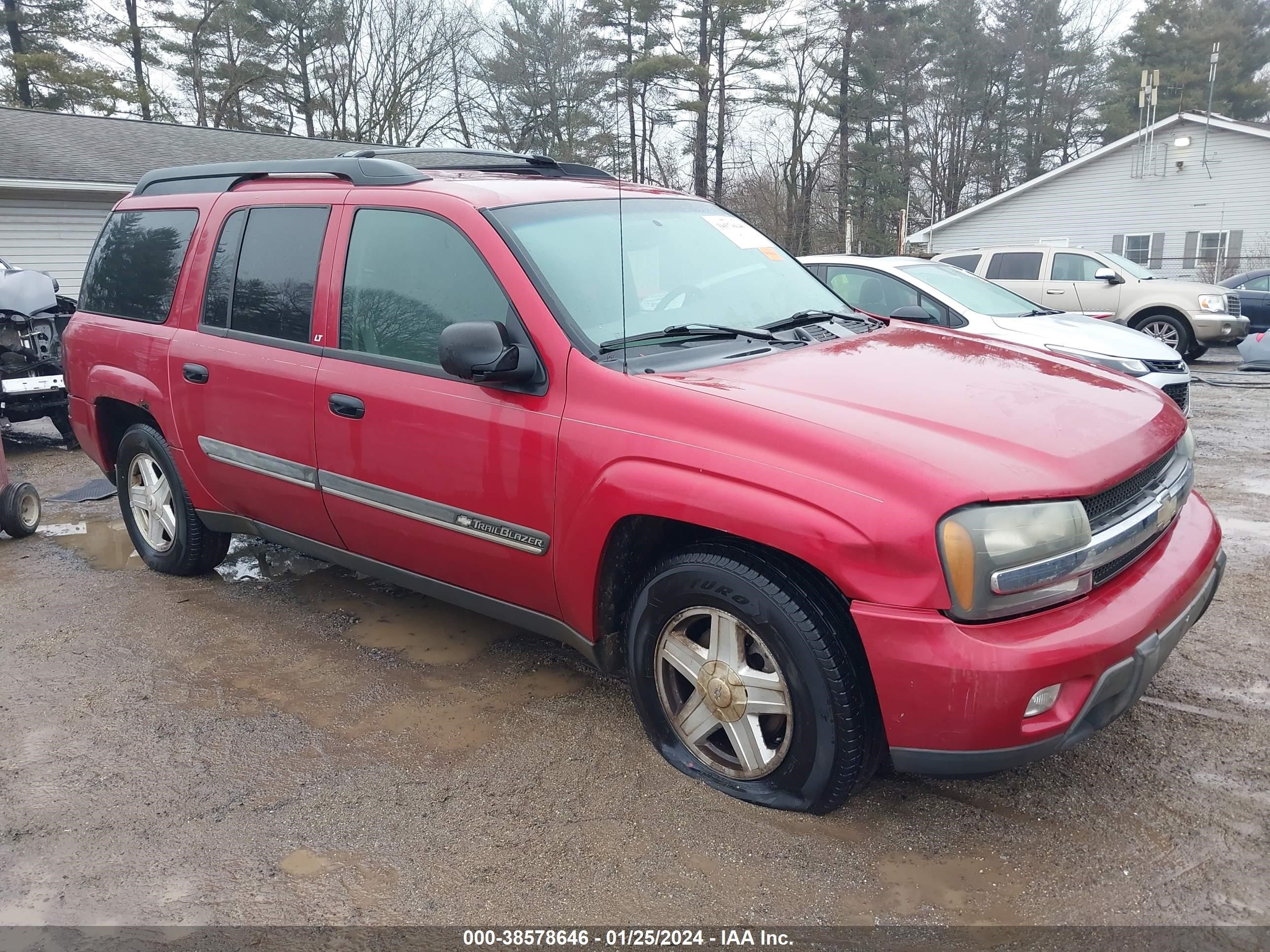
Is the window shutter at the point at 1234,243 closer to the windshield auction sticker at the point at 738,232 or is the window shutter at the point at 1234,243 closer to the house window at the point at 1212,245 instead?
the house window at the point at 1212,245

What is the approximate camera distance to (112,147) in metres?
18.5

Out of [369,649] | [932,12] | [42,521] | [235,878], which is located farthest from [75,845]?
[932,12]

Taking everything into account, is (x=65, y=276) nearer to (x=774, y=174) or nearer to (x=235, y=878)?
(x=235, y=878)

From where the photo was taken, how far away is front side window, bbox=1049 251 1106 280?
→ 13.8 m

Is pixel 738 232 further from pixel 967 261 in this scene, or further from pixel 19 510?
pixel 967 261

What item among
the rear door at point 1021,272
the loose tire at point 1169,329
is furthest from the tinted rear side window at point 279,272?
the loose tire at point 1169,329

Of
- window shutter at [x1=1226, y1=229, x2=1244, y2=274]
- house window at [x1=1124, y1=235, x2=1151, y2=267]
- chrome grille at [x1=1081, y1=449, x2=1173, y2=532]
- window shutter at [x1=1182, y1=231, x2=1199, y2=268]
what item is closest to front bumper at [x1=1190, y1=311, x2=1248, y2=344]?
chrome grille at [x1=1081, y1=449, x2=1173, y2=532]

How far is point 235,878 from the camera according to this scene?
2736mm

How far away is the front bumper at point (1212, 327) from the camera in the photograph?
43.8 ft

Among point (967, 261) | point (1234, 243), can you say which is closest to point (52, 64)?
point (967, 261)

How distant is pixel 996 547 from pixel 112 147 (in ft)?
67.0

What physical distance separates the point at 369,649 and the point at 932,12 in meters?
39.9

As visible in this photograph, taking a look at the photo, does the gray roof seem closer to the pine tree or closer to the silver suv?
the pine tree

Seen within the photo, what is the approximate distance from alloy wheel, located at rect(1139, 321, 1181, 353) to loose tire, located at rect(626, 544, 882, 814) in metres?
12.9
